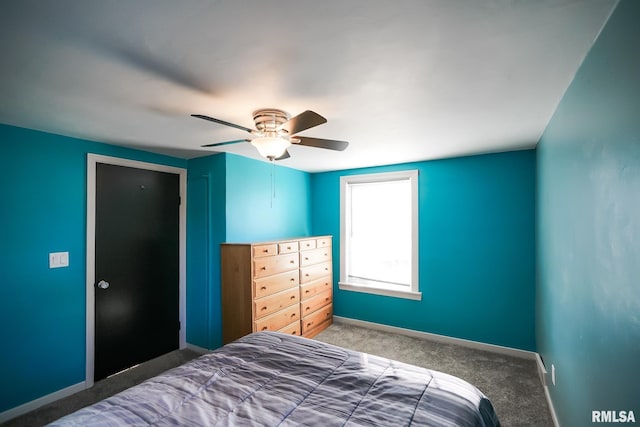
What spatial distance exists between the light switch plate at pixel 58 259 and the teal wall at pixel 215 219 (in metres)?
1.14

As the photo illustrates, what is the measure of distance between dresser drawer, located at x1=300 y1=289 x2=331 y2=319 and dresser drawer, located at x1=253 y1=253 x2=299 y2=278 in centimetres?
57

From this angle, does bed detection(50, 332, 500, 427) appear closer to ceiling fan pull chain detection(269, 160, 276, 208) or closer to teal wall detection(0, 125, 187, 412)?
teal wall detection(0, 125, 187, 412)

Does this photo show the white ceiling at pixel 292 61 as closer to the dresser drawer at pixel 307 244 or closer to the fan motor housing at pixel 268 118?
the fan motor housing at pixel 268 118

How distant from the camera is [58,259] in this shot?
248 cm

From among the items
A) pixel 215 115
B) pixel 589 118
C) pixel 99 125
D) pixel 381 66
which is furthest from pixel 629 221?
A: pixel 99 125

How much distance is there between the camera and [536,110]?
6.48 ft

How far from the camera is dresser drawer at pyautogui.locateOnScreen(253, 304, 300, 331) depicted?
2947mm

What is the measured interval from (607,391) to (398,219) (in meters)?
2.87

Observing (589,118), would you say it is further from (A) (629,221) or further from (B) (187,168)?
(B) (187,168)

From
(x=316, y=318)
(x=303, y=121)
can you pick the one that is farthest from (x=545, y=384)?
(x=303, y=121)

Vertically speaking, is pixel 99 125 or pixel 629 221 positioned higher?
pixel 99 125

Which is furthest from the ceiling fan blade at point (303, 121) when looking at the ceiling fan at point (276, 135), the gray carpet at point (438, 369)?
the gray carpet at point (438, 369)

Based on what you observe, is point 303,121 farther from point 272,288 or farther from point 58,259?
point 58,259

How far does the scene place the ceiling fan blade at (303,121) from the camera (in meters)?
1.54
